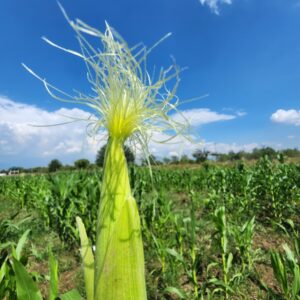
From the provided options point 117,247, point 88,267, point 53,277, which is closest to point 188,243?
point 53,277

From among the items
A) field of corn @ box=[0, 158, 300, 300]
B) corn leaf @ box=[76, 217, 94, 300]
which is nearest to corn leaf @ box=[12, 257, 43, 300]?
field of corn @ box=[0, 158, 300, 300]

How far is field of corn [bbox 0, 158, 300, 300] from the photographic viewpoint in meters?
2.92

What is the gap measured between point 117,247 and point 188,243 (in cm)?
484

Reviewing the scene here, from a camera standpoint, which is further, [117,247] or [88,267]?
[88,267]

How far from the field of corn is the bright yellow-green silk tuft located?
0.14 meters

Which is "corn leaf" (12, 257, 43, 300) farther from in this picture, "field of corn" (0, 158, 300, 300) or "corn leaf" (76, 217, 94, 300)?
"corn leaf" (76, 217, 94, 300)

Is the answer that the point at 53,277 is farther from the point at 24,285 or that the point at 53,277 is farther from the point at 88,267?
the point at 88,267

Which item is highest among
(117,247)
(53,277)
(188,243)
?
(117,247)

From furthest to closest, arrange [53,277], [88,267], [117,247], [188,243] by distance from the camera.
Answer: [188,243] < [53,277] < [88,267] < [117,247]

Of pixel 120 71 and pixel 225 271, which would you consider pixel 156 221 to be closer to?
pixel 225 271

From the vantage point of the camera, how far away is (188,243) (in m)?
5.59

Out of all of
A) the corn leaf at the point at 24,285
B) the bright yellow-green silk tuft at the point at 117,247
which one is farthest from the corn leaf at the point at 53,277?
the bright yellow-green silk tuft at the point at 117,247

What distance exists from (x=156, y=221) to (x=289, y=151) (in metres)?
71.9

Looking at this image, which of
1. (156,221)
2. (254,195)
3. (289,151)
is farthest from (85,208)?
(289,151)
